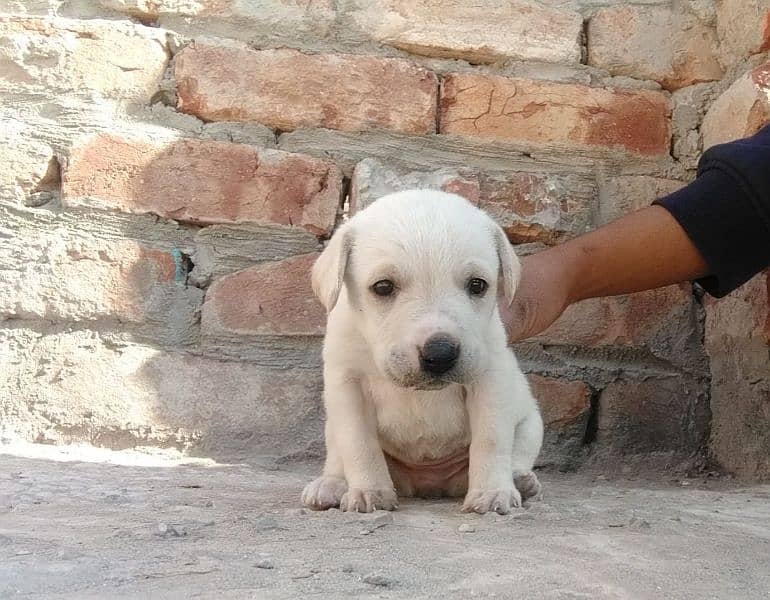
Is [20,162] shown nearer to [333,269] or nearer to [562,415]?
[333,269]

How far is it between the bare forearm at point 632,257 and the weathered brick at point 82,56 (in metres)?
0.98

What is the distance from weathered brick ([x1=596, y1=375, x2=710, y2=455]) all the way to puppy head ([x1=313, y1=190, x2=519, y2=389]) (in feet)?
1.67

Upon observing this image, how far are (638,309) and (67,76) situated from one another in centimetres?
140

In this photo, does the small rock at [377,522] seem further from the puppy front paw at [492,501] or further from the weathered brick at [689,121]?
the weathered brick at [689,121]

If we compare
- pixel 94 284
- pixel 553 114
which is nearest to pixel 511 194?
pixel 553 114

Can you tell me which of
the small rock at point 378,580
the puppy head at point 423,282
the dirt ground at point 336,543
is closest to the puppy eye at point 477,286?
the puppy head at point 423,282

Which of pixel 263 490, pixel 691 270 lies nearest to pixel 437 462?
pixel 263 490

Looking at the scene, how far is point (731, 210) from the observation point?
5.57 ft

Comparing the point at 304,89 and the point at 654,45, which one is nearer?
the point at 304,89

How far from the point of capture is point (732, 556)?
3.53ft

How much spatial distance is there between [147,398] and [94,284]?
27 centimetres

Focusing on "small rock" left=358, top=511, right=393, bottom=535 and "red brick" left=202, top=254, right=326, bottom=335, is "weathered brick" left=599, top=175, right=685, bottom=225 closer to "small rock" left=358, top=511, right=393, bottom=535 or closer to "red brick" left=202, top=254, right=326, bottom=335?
"red brick" left=202, top=254, right=326, bottom=335

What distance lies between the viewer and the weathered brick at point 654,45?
211 cm

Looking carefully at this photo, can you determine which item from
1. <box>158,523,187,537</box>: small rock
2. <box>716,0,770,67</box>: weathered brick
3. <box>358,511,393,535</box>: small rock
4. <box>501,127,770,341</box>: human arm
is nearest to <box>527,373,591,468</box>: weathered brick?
<box>501,127,770,341</box>: human arm
